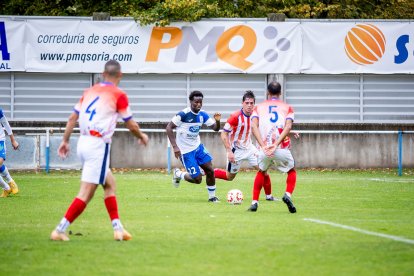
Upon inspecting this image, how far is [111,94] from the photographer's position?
1122 cm

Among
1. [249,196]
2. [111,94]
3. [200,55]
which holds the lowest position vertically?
[249,196]

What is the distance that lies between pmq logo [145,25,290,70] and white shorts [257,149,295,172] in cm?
1676

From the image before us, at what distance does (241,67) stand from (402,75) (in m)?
5.58

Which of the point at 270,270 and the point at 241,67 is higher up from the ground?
the point at 241,67

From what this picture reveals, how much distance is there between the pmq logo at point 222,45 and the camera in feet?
105

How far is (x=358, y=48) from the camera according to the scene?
32469mm

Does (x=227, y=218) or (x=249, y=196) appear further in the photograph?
(x=249, y=196)

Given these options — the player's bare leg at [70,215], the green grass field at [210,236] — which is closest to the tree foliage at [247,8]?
the green grass field at [210,236]

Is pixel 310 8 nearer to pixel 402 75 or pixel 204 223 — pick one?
pixel 402 75

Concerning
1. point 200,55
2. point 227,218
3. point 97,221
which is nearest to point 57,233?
point 97,221

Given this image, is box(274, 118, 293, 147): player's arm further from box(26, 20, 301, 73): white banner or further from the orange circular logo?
the orange circular logo

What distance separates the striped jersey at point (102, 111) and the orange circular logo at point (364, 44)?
72.5ft

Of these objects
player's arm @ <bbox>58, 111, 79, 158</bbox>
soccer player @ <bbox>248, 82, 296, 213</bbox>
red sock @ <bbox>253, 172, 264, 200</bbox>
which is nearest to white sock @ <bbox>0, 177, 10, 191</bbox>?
red sock @ <bbox>253, 172, 264, 200</bbox>

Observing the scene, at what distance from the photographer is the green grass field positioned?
900cm
